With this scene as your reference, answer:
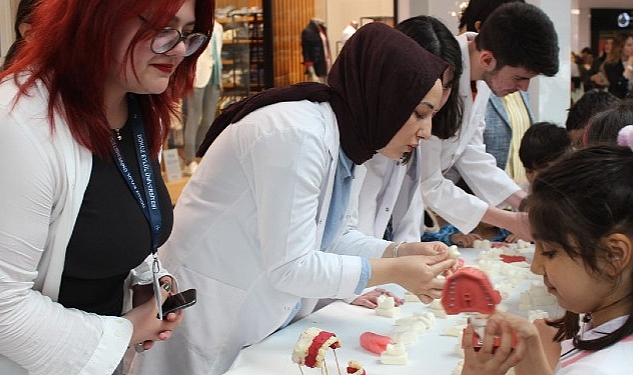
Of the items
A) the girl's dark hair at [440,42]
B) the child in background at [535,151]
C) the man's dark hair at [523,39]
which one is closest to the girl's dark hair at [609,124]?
the girl's dark hair at [440,42]

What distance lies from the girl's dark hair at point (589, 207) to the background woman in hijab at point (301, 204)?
637 millimetres

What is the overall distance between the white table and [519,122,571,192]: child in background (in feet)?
2.98

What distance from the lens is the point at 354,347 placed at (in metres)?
2.03

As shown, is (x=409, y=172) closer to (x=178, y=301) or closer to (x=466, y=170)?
(x=466, y=170)

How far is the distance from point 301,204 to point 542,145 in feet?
5.25

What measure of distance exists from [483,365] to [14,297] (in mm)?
806

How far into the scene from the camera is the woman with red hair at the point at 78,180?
1414mm

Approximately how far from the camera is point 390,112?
2.04 meters

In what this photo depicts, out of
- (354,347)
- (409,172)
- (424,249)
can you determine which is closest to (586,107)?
(409,172)

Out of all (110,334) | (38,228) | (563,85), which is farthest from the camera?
(563,85)

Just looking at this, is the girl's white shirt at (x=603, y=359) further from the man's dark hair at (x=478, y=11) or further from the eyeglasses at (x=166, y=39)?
the man's dark hair at (x=478, y=11)

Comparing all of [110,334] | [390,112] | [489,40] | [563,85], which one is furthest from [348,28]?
[110,334]

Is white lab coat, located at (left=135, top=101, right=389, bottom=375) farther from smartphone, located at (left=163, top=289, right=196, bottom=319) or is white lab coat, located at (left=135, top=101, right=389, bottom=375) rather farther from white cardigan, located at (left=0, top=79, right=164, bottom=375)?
white cardigan, located at (left=0, top=79, right=164, bottom=375)

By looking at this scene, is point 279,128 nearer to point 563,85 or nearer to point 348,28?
point 563,85
